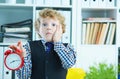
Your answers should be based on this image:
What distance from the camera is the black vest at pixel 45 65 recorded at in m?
1.50

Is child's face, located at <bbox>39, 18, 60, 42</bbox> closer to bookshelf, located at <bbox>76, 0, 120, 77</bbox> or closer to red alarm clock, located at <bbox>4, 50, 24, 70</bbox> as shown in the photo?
red alarm clock, located at <bbox>4, 50, 24, 70</bbox>

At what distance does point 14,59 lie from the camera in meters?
1.35

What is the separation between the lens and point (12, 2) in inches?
100

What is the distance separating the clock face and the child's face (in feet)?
0.62

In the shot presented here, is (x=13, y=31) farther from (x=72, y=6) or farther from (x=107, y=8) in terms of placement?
(x=107, y=8)

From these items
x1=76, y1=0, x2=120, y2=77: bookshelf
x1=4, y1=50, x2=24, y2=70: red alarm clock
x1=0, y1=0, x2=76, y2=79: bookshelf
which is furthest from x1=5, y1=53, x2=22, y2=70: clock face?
x1=76, y1=0, x2=120, y2=77: bookshelf

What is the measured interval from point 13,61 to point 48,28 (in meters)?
0.24

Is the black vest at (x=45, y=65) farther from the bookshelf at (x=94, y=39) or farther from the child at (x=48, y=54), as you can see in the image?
the bookshelf at (x=94, y=39)

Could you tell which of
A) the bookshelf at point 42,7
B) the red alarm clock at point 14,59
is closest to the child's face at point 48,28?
the red alarm clock at point 14,59

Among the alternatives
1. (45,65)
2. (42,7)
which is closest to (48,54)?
(45,65)

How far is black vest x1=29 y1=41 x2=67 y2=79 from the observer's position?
1502mm

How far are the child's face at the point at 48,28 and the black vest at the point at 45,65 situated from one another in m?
0.08

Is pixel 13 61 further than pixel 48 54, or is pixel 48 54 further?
pixel 48 54

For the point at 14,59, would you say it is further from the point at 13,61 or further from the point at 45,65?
the point at 45,65
